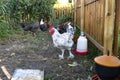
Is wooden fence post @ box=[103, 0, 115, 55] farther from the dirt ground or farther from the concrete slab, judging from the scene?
the concrete slab

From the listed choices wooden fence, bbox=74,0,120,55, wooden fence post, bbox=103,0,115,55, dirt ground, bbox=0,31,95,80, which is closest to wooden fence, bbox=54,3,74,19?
dirt ground, bbox=0,31,95,80

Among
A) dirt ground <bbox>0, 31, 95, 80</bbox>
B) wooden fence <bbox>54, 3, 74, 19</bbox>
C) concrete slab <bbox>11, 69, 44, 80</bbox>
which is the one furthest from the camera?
wooden fence <bbox>54, 3, 74, 19</bbox>

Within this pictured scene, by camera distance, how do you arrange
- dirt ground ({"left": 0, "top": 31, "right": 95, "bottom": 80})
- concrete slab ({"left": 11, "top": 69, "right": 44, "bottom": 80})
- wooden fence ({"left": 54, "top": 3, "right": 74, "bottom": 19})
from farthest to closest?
wooden fence ({"left": 54, "top": 3, "right": 74, "bottom": 19}) < dirt ground ({"left": 0, "top": 31, "right": 95, "bottom": 80}) < concrete slab ({"left": 11, "top": 69, "right": 44, "bottom": 80})

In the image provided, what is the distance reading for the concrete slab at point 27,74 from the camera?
148 inches

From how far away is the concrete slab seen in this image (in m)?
3.76

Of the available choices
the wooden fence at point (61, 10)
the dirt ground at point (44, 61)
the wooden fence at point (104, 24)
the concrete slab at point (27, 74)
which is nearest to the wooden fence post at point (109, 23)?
the wooden fence at point (104, 24)

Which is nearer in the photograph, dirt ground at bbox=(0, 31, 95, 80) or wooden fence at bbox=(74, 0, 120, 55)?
wooden fence at bbox=(74, 0, 120, 55)

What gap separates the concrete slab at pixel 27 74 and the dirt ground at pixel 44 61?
0.10 m

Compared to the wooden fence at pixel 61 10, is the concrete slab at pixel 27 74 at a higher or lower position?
lower

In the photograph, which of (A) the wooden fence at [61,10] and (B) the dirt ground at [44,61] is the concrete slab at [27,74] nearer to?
(B) the dirt ground at [44,61]

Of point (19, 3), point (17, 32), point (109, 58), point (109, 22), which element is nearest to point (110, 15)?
point (109, 22)

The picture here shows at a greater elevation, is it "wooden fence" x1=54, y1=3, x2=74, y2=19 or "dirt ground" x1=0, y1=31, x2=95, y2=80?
"wooden fence" x1=54, y1=3, x2=74, y2=19

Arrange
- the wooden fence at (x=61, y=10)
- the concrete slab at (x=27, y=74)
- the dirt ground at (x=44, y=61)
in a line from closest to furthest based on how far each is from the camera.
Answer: the concrete slab at (x=27, y=74) → the dirt ground at (x=44, y=61) → the wooden fence at (x=61, y=10)

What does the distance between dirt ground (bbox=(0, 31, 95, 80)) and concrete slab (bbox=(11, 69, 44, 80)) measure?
0.10 m
